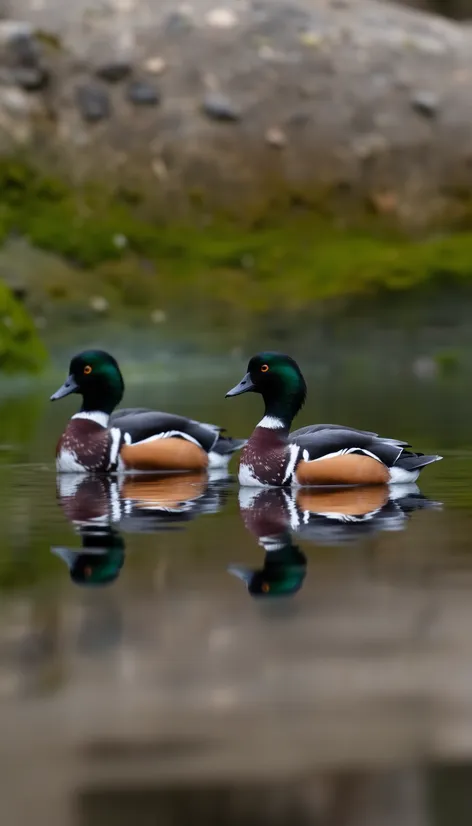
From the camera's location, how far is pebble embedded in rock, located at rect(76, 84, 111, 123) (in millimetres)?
37125

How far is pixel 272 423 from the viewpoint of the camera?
516 inches

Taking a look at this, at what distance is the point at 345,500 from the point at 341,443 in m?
0.53

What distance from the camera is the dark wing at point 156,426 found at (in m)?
14.2

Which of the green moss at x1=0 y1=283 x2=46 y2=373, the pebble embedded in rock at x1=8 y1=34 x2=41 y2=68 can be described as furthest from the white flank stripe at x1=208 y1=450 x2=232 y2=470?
the pebble embedded in rock at x1=8 y1=34 x2=41 y2=68

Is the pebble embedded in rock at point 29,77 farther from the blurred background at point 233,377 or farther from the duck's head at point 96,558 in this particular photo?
the duck's head at point 96,558

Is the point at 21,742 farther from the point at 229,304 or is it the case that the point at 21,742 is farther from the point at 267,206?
the point at 267,206

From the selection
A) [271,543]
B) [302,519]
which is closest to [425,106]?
[302,519]

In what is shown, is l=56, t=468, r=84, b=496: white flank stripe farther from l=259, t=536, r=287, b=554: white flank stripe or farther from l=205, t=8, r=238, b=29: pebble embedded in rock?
l=205, t=8, r=238, b=29: pebble embedded in rock

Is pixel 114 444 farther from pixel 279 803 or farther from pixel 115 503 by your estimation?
pixel 279 803

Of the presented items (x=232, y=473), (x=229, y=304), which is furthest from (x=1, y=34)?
(x=232, y=473)

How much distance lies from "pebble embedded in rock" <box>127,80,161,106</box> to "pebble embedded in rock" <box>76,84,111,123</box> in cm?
54

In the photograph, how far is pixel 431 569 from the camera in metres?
9.26

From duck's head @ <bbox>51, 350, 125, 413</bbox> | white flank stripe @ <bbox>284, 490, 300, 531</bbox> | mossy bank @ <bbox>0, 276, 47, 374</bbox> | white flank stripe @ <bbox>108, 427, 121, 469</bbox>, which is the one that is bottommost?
white flank stripe @ <bbox>284, 490, 300, 531</bbox>

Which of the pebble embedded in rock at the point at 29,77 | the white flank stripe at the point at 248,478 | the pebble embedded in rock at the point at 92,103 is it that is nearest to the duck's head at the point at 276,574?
the white flank stripe at the point at 248,478
